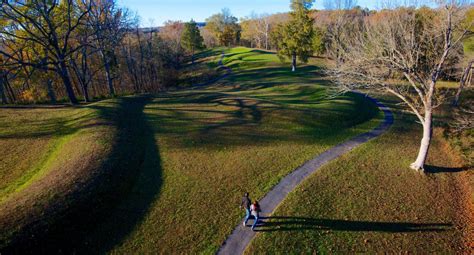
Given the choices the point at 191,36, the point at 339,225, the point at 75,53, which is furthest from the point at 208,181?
the point at 191,36

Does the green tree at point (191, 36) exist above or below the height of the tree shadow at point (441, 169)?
above

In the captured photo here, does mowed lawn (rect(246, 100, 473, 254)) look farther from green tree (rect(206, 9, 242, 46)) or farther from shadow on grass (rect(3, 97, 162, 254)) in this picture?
green tree (rect(206, 9, 242, 46))

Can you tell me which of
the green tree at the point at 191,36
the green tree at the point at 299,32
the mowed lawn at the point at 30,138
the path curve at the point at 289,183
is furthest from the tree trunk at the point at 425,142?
the green tree at the point at 191,36

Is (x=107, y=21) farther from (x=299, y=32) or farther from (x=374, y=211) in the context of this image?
(x=374, y=211)

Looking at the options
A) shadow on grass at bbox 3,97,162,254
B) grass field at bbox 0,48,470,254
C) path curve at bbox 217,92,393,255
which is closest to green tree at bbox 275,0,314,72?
grass field at bbox 0,48,470,254

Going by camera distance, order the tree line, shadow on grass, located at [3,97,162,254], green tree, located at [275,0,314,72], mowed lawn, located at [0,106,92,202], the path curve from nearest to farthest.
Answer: shadow on grass, located at [3,97,162,254] < the path curve < mowed lawn, located at [0,106,92,202] < the tree line < green tree, located at [275,0,314,72]

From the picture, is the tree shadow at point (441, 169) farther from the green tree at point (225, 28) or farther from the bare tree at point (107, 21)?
the green tree at point (225, 28)

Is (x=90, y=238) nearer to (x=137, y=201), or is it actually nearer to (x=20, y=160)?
(x=137, y=201)

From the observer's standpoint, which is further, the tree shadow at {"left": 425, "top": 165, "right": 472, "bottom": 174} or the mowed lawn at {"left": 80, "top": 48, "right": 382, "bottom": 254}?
the tree shadow at {"left": 425, "top": 165, "right": 472, "bottom": 174}
